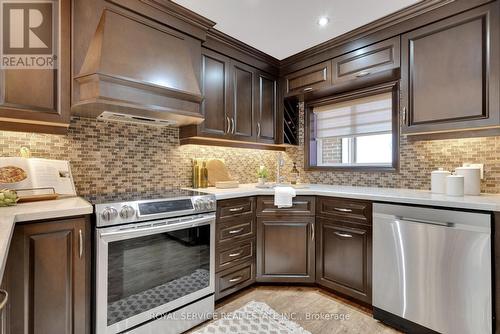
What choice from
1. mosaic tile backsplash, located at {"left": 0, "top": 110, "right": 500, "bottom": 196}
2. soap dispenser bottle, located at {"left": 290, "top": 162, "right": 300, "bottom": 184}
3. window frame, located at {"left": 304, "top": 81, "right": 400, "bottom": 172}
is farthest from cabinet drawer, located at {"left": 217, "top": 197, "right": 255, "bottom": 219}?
window frame, located at {"left": 304, "top": 81, "right": 400, "bottom": 172}

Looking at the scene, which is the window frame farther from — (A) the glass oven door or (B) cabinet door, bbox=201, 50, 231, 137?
(A) the glass oven door

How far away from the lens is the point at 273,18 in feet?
7.17

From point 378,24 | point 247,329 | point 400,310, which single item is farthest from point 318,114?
point 247,329

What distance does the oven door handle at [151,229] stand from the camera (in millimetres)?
1541

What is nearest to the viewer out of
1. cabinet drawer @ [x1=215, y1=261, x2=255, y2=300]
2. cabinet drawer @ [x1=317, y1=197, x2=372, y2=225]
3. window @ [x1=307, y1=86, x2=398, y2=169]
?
cabinet drawer @ [x1=317, y1=197, x2=372, y2=225]

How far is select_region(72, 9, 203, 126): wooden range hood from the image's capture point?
1.69 meters

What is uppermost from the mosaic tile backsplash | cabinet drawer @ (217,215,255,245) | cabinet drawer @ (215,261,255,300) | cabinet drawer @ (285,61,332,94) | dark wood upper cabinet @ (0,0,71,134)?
cabinet drawer @ (285,61,332,94)

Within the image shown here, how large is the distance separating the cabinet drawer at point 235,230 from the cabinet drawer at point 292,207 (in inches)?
5.6

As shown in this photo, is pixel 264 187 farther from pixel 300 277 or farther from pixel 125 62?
pixel 125 62

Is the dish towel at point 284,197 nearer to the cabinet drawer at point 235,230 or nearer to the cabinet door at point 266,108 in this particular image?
the cabinet drawer at point 235,230

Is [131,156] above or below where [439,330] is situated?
above

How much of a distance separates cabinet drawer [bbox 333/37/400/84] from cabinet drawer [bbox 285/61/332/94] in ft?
0.30

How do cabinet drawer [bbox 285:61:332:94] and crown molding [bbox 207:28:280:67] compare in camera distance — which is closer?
crown molding [bbox 207:28:280:67]

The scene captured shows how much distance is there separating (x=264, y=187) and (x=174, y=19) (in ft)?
5.78
